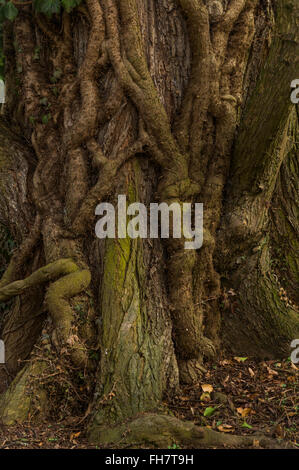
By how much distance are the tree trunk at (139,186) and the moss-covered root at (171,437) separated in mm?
257

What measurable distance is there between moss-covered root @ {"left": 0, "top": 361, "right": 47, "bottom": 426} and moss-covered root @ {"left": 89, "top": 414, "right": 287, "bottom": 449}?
65 cm

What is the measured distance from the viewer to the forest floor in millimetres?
3115

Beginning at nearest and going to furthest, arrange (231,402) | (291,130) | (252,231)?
(231,402) < (252,231) < (291,130)

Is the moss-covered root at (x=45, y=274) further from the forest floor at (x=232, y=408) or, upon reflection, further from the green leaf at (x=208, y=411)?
the green leaf at (x=208, y=411)

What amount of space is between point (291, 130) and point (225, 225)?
1.28m

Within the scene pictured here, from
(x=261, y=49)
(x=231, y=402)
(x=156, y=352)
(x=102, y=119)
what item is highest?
(x=261, y=49)

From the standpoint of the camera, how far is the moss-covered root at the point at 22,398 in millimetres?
3311

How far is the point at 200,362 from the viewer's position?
392 cm

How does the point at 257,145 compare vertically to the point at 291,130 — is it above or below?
below

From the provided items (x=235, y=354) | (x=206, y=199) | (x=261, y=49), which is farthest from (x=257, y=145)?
(x=235, y=354)

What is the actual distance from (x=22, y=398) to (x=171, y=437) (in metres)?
1.20

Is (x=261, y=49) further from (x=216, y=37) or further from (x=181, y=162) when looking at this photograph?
(x=181, y=162)

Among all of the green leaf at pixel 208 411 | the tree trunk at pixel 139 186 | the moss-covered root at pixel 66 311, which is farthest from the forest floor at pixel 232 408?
the moss-covered root at pixel 66 311

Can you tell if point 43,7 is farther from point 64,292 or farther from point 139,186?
point 64,292
